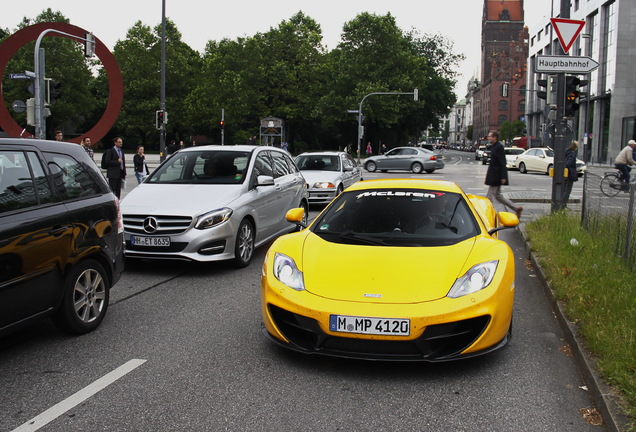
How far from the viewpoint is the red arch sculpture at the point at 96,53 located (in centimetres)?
2667

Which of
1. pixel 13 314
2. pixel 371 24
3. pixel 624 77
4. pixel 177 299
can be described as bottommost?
pixel 177 299

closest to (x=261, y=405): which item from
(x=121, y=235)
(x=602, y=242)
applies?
(x=121, y=235)

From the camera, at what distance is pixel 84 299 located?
4957 millimetres

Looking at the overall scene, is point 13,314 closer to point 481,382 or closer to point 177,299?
point 177,299

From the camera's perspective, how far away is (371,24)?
56.3 metres

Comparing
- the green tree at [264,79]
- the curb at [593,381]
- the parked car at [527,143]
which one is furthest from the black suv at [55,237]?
the parked car at [527,143]

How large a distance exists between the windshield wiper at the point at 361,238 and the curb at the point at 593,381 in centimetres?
162

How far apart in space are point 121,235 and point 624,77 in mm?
50138

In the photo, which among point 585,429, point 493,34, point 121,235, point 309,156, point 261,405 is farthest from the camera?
point 493,34

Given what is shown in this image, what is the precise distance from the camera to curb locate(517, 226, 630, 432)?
324cm

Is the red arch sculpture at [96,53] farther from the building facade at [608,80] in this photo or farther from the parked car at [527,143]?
the parked car at [527,143]

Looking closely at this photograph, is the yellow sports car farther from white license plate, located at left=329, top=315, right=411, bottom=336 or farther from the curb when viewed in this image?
the curb

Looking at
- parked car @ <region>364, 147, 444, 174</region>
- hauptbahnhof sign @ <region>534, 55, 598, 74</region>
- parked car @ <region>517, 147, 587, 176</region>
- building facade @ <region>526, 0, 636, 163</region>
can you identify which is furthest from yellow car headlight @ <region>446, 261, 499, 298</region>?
building facade @ <region>526, 0, 636, 163</region>

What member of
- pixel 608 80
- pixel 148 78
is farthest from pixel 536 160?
pixel 148 78
